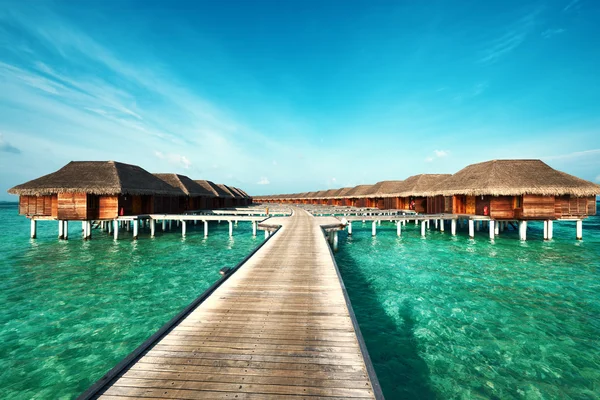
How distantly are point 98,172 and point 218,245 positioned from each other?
12.8m

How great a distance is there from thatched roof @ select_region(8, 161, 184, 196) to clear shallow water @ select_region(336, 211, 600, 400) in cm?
1865

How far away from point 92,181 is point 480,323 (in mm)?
26269

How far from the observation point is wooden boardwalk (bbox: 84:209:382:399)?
9.97 ft

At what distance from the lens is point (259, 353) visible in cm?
377

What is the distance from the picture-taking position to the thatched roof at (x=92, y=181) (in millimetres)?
19969

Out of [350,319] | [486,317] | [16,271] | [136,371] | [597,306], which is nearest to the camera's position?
[136,371]

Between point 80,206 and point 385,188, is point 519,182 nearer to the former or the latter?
point 385,188

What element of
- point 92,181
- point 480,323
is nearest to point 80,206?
point 92,181

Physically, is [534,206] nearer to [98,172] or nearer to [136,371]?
[136,371]

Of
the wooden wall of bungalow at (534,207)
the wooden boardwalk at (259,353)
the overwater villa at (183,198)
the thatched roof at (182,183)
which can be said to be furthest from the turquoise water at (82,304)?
the wooden wall of bungalow at (534,207)

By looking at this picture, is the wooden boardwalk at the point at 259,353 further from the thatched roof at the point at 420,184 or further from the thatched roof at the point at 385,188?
the thatched roof at the point at 385,188

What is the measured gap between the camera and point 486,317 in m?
7.76

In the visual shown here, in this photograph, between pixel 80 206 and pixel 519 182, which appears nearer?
pixel 80 206

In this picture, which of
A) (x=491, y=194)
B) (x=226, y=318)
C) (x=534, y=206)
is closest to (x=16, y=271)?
(x=226, y=318)
